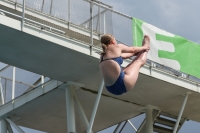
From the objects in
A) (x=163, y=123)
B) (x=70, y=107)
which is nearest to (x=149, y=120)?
(x=163, y=123)

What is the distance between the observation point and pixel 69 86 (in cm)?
1933

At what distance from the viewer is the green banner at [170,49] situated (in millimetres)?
18719

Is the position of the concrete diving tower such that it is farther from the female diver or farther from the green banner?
the female diver

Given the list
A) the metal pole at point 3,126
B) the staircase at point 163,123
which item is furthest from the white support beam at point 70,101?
the staircase at point 163,123

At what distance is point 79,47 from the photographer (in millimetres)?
17047

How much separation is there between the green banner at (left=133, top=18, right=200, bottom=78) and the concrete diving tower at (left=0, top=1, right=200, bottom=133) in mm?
402

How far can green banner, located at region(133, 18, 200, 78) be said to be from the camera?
18.7 meters

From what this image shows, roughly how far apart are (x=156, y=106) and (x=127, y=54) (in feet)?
43.0

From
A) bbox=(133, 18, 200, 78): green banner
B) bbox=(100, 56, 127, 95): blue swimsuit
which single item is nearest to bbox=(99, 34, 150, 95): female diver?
bbox=(100, 56, 127, 95): blue swimsuit

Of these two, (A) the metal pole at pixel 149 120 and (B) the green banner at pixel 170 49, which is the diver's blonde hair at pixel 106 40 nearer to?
(B) the green banner at pixel 170 49

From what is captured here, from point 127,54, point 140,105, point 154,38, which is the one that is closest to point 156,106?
point 140,105

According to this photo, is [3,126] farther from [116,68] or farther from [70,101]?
[116,68]

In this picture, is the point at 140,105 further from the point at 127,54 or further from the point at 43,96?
the point at 127,54

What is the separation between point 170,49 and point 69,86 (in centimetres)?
394
